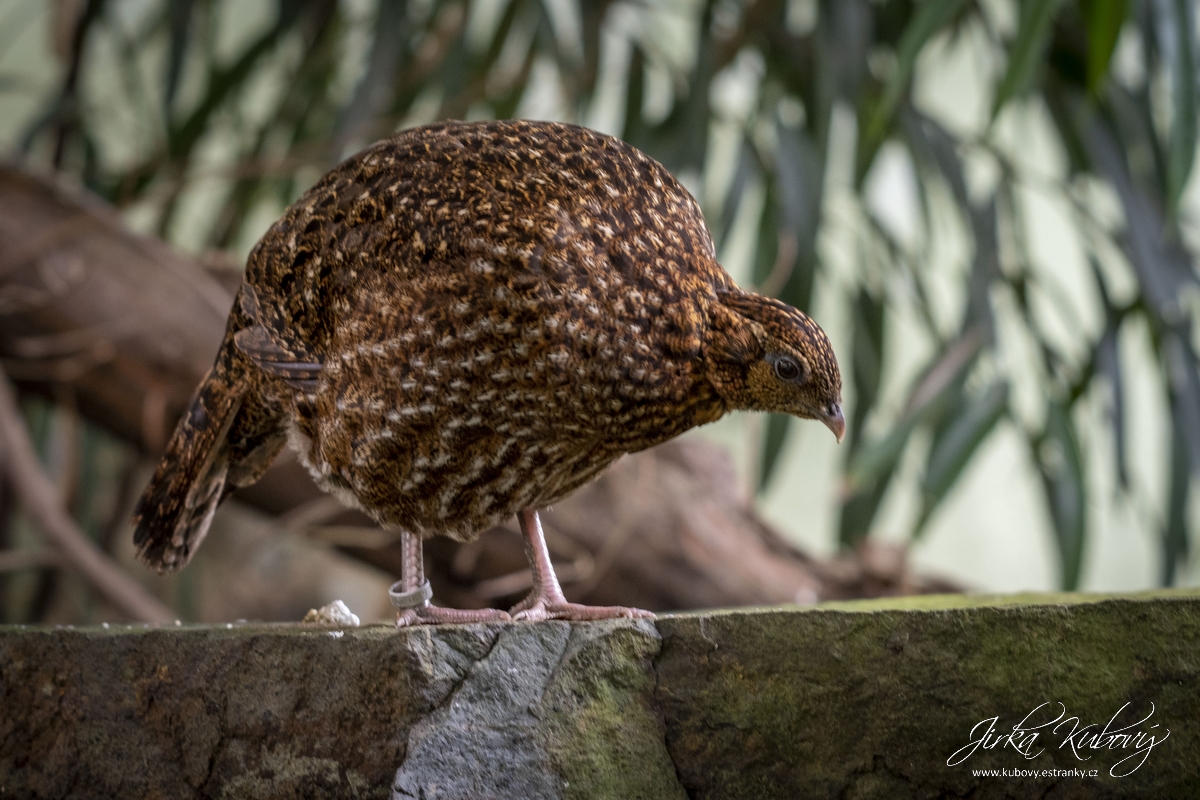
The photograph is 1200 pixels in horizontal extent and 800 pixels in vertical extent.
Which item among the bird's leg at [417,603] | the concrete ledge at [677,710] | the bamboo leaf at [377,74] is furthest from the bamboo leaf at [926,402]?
the bamboo leaf at [377,74]

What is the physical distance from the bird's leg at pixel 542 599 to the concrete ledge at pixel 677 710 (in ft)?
0.57

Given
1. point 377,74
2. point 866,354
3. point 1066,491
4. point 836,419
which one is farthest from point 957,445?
point 377,74

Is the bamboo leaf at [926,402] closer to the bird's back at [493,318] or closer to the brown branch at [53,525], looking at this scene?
the bird's back at [493,318]

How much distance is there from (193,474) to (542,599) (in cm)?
64

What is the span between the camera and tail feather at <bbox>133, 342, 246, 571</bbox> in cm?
194

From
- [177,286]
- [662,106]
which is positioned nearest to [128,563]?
[177,286]

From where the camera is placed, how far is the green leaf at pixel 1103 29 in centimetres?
275

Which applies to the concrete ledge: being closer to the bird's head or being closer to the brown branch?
the bird's head

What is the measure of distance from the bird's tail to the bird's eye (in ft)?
2.81

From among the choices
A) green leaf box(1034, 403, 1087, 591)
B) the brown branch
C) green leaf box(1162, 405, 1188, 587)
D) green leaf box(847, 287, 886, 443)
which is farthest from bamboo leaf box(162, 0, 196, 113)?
green leaf box(1162, 405, 1188, 587)

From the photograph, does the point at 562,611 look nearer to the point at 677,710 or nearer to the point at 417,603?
the point at 417,603

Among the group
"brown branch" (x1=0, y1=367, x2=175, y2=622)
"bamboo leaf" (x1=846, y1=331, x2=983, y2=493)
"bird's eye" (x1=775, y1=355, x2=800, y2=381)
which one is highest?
"bird's eye" (x1=775, y1=355, x2=800, y2=381)

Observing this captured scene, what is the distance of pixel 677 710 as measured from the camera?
4.76 feet

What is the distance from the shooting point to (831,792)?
1401mm
